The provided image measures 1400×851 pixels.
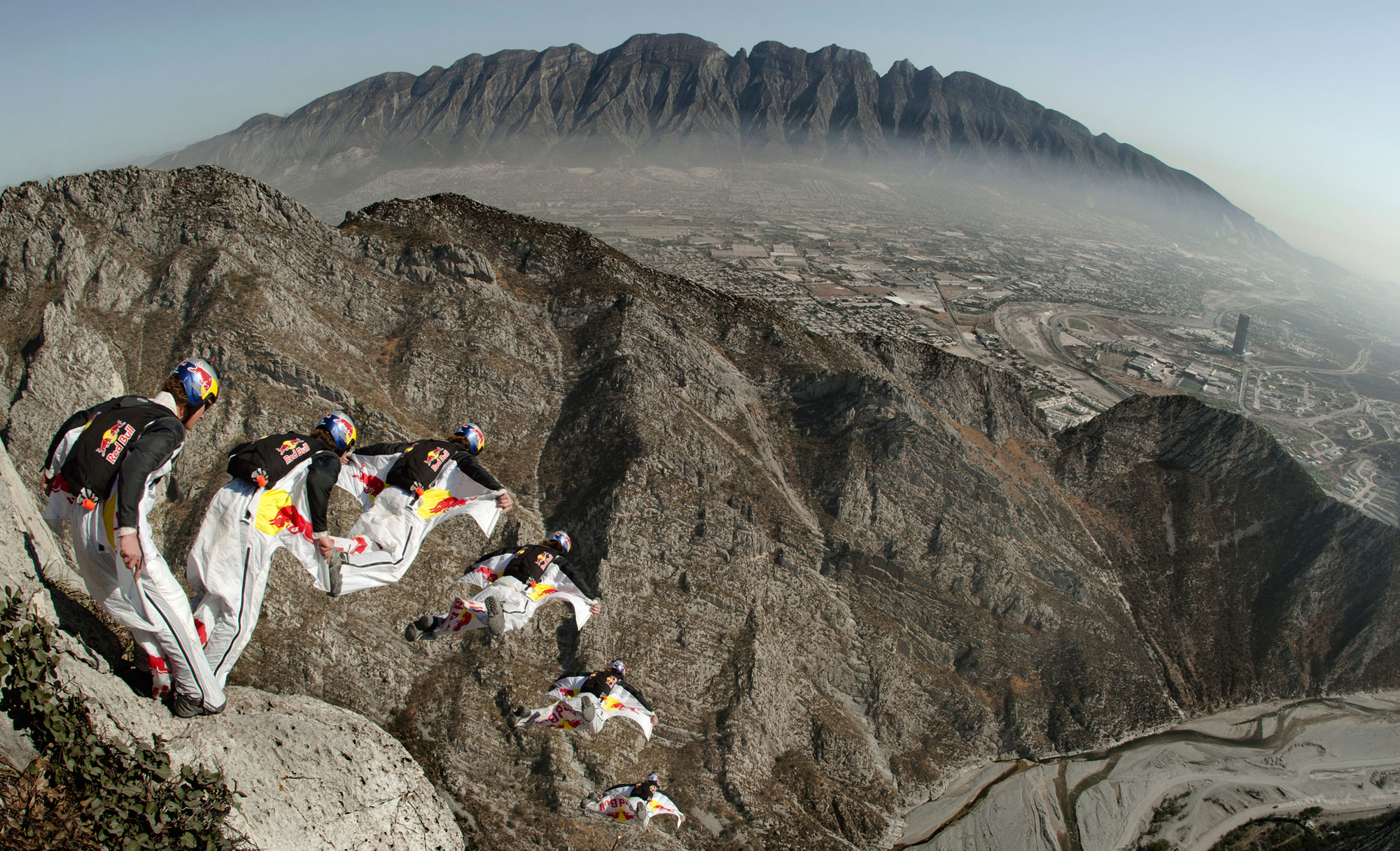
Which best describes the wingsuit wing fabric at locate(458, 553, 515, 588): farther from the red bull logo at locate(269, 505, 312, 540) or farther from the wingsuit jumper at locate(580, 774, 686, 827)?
the wingsuit jumper at locate(580, 774, 686, 827)

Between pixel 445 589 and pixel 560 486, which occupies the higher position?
pixel 560 486

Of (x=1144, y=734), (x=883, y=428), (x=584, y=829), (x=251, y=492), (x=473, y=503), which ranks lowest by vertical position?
(x=1144, y=734)

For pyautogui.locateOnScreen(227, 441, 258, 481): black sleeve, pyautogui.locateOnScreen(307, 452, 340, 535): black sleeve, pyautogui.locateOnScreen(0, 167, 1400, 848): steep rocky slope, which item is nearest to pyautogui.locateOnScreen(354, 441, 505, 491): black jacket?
pyautogui.locateOnScreen(307, 452, 340, 535): black sleeve

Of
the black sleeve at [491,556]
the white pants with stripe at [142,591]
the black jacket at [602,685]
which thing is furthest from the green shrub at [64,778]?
the black jacket at [602,685]

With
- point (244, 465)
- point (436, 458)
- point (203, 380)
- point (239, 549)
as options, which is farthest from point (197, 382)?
point (436, 458)

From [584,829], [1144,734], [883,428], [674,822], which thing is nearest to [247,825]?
[584,829]

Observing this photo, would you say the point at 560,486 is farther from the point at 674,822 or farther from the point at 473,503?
the point at 473,503

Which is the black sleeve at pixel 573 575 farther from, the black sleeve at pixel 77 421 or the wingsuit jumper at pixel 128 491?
the black sleeve at pixel 77 421
